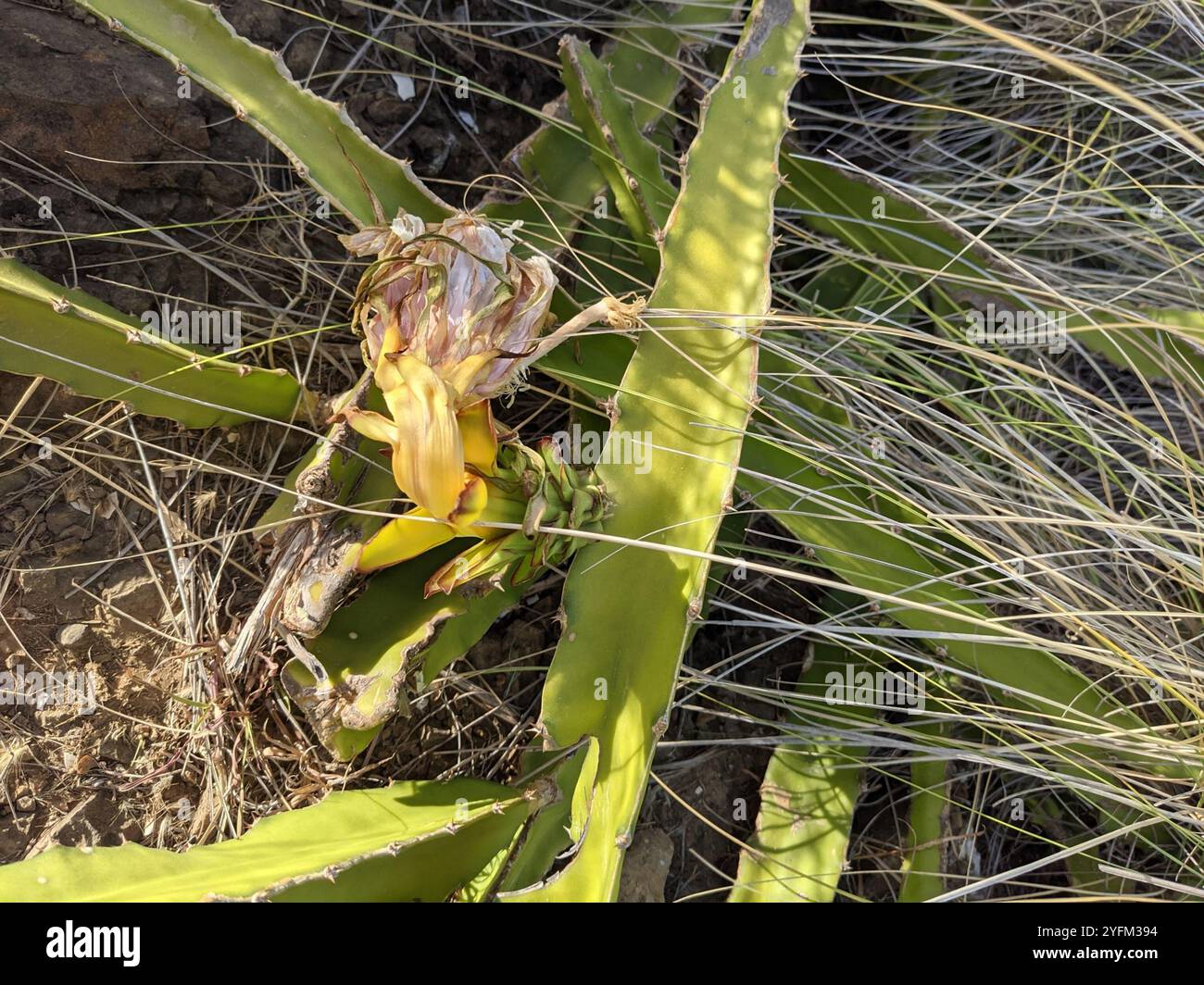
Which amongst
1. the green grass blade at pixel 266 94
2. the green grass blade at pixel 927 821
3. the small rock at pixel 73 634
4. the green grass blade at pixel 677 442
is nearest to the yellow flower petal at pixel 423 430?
the green grass blade at pixel 677 442

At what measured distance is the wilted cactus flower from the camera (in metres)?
0.88

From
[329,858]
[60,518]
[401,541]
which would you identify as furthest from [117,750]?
[401,541]

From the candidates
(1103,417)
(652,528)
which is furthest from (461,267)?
(1103,417)

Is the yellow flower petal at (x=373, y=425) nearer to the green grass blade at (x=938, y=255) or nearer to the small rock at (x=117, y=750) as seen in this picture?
the small rock at (x=117, y=750)

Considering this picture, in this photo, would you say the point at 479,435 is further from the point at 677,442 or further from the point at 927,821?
the point at 927,821

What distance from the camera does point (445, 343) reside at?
2.97ft

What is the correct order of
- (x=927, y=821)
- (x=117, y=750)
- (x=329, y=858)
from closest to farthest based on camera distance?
(x=329, y=858) → (x=117, y=750) → (x=927, y=821)

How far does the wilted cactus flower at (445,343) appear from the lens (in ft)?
2.87

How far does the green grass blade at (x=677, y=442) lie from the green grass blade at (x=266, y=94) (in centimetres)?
40

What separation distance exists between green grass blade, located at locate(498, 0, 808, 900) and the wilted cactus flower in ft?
0.64

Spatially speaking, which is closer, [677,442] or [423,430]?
[423,430]

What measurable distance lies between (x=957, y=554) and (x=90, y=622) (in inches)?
50.8

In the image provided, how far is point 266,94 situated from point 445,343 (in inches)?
20.0

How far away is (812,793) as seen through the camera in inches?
54.4
